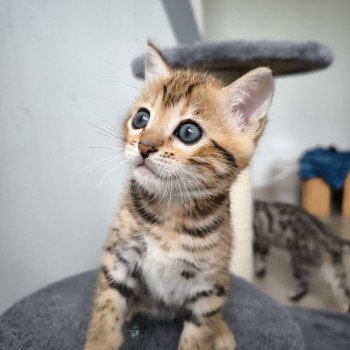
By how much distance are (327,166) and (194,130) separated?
2029 millimetres

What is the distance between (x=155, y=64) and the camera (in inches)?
31.4

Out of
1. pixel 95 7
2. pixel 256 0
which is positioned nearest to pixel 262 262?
pixel 95 7

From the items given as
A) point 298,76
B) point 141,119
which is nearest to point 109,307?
point 141,119

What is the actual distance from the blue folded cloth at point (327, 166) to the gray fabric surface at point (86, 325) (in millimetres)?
1692

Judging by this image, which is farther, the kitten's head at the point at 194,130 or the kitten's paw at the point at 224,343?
the kitten's paw at the point at 224,343

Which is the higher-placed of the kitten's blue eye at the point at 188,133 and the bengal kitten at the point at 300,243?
the kitten's blue eye at the point at 188,133

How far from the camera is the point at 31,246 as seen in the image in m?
1.12

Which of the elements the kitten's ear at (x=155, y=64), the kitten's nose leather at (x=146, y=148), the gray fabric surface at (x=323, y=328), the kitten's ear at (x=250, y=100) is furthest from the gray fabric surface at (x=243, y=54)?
the gray fabric surface at (x=323, y=328)

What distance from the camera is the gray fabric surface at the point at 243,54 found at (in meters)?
1.01

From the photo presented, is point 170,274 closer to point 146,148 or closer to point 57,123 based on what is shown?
point 146,148

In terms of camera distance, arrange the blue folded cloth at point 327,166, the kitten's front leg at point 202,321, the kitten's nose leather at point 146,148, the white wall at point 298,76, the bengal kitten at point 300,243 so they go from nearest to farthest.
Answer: the kitten's nose leather at point 146,148, the kitten's front leg at point 202,321, the bengal kitten at point 300,243, the blue folded cloth at point 327,166, the white wall at point 298,76

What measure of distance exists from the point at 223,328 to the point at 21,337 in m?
0.42

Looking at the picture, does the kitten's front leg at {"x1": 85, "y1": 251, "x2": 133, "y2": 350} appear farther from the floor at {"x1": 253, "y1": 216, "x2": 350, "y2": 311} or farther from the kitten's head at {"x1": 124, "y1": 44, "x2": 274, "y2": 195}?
the floor at {"x1": 253, "y1": 216, "x2": 350, "y2": 311}

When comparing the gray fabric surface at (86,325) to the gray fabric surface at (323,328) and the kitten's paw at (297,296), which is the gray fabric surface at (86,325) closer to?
the gray fabric surface at (323,328)
